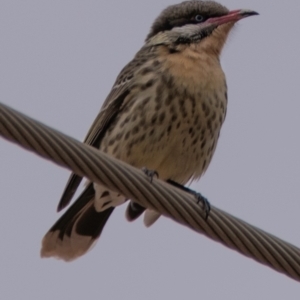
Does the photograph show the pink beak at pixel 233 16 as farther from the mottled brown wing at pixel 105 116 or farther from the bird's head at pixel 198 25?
the mottled brown wing at pixel 105 116

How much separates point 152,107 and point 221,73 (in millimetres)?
747

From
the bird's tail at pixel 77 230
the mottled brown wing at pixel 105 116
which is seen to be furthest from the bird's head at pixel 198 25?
the bird's tail at pixel 77 230

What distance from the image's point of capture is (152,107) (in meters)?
7.04

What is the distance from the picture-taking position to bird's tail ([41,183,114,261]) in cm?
768

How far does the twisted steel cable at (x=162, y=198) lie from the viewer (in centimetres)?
447

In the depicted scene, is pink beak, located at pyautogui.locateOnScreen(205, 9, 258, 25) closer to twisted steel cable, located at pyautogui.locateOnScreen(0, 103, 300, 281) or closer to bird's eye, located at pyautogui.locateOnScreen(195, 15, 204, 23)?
bird's eye, located at pyautogui.locateOnScreen(195, 15, 204, 23)

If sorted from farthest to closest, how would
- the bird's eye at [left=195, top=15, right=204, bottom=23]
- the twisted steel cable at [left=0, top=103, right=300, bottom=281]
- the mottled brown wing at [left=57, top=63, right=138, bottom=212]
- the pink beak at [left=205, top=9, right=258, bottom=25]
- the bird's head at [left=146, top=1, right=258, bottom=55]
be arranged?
the bird's eye at [left=195, top=15, right=204, bottom=23] < the bird's head at [left=146, top=1, right=258, bottom=55] < the pink beak at [left=205, top=9, right=258, bottom=25] < the mottled brown wing at [left=57, top=63, right=138, bottom=212] < the twisted steel cable at [left=0, top=103, right=300, bottom=281]

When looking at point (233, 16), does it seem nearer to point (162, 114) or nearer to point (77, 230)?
point (162, 114)

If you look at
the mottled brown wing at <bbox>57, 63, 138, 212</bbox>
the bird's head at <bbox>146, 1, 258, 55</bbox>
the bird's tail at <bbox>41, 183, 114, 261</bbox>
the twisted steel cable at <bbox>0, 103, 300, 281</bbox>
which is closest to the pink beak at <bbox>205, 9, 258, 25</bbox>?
the bird's head at <bbox>146, 1, 258, 55</bbox>

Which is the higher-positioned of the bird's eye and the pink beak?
the pink beak

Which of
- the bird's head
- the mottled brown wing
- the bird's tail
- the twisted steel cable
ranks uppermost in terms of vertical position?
the bird's head

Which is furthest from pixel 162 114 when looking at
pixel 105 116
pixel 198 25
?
pixel 198 25

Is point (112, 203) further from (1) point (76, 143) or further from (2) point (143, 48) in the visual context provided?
(1) point (76, 143)

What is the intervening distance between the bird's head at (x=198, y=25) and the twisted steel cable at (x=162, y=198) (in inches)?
110
